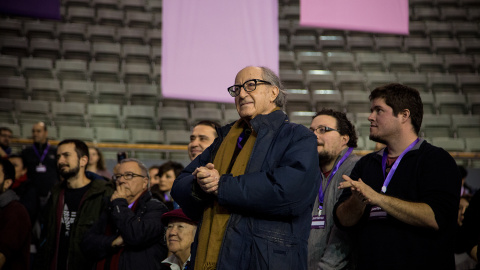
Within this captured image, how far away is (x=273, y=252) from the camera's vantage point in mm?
1399

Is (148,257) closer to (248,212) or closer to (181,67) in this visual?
(248,212)

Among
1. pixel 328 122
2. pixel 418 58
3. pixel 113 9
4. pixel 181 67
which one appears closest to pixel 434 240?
pixel 328 122

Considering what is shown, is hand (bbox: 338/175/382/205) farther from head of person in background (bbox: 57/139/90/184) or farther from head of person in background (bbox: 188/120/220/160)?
head of person in background (bbox: 57/139/90/184)

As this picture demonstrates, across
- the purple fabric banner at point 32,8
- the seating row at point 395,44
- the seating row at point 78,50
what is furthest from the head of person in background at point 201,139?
the seating row at point 395,44

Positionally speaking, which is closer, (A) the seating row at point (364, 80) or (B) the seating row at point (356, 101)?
(B) the seating row at point (356, 101)

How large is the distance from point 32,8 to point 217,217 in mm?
4374

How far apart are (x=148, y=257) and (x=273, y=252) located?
48.0 inches

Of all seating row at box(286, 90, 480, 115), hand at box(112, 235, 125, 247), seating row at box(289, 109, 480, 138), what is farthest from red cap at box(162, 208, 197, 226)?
seating row at box(286, 90, 480, 115)

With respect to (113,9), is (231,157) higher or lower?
Result: lower

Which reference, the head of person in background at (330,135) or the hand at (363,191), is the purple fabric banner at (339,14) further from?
the hand at (363,191)

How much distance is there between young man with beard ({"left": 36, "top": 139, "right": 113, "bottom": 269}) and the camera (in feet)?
9.26

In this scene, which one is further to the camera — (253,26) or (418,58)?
(418,58)

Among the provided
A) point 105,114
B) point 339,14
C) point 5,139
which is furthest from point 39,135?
point 339,14

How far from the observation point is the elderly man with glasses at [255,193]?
4.61 ft
